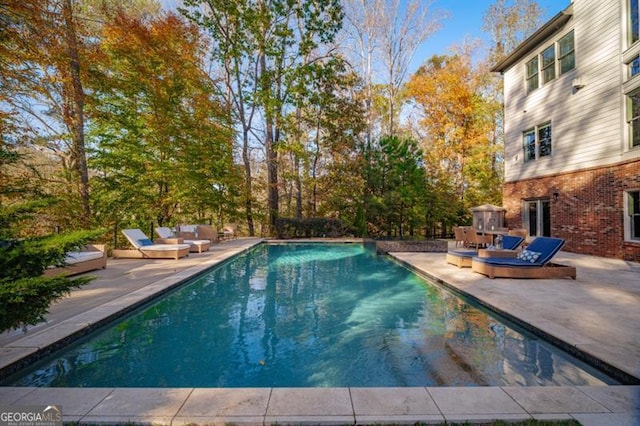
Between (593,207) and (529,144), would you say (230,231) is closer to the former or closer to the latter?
(529,144)

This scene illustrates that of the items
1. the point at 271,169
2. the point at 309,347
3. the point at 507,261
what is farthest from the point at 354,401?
the point at 271,169

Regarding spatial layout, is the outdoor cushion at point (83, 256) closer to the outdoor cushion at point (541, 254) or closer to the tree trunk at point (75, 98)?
the tree trunk at point (75, 98)

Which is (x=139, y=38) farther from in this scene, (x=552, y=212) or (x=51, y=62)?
(x=552, y=212)

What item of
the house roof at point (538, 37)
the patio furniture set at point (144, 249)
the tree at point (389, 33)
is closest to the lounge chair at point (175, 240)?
the patio furniture set at point (144, 249)

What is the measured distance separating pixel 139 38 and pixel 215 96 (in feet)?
16.8

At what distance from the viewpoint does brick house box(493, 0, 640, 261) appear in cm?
889

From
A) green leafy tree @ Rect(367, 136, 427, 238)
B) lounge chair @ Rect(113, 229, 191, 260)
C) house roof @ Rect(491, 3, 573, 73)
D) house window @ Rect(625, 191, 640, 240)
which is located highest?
house roof @ Rect(491, 3, 573, 73)

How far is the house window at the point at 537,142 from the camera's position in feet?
38.9

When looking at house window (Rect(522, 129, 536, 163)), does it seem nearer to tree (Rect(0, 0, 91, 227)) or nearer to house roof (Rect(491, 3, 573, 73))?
house roof (Rect(491, 3, 573, 73))

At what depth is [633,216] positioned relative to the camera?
28.6ft

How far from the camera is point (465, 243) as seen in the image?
12.3 m

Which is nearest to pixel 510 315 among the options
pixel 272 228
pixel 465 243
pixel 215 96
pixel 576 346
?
pixel 576 346

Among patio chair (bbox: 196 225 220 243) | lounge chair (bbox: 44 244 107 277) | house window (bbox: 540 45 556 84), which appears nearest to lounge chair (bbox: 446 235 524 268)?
house window (bbox: 540 45 556 84)

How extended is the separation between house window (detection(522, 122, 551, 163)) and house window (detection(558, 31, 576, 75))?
1903mm
